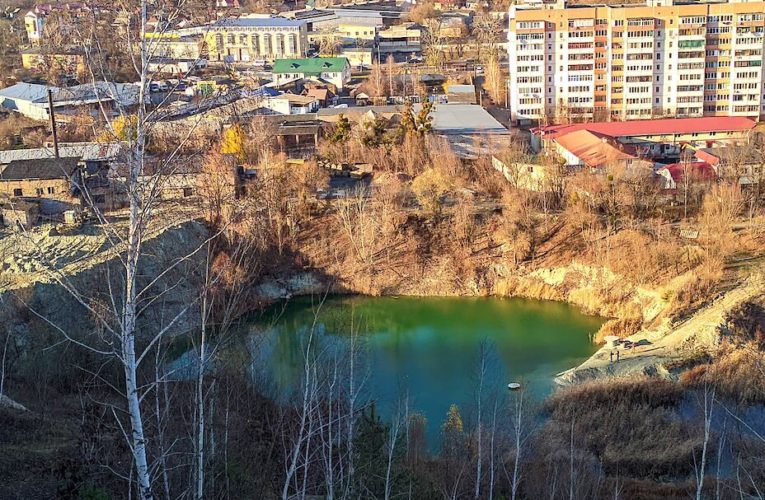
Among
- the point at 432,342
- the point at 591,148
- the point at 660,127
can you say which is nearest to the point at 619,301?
the point at 432,342

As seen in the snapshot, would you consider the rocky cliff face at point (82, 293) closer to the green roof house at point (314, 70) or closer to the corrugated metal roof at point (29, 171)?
the corrugated metal roof at point (29, 171)

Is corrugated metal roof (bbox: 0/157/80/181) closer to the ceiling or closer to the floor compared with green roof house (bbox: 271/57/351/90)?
closer to the floor

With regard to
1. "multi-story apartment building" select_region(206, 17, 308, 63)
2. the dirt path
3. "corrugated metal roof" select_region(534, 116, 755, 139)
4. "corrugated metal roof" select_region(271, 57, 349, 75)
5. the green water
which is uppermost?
"multi-story apartment building" select_region(206, 17, 308, 63)

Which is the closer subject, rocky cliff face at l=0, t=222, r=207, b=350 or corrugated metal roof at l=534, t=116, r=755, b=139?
rocky cliff face at l=0, t=222, r=207, b=350

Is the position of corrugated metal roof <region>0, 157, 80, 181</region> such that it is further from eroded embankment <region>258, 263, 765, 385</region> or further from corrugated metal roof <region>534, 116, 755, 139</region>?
corrugated metal roof <region>534, 116, 755, 139</region>

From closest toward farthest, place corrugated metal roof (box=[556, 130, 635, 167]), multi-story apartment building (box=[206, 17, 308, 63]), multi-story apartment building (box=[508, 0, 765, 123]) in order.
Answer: corrugated metal roof (box=[556, 130, 635, 167]) → multi-story apartment building (box=[508, 0, 765, 123]) → multi-story apartment building (box=[206, 17, 308, 63])

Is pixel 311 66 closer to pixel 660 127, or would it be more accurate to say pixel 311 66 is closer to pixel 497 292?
pixel 660 127

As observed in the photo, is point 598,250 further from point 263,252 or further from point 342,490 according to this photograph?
point 342,490

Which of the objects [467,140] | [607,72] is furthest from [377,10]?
[467,140]

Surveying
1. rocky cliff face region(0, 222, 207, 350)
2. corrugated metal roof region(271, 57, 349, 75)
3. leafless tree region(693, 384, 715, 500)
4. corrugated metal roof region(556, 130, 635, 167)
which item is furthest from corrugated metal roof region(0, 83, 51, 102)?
leafless tree region(693, 384, 715, 500)
